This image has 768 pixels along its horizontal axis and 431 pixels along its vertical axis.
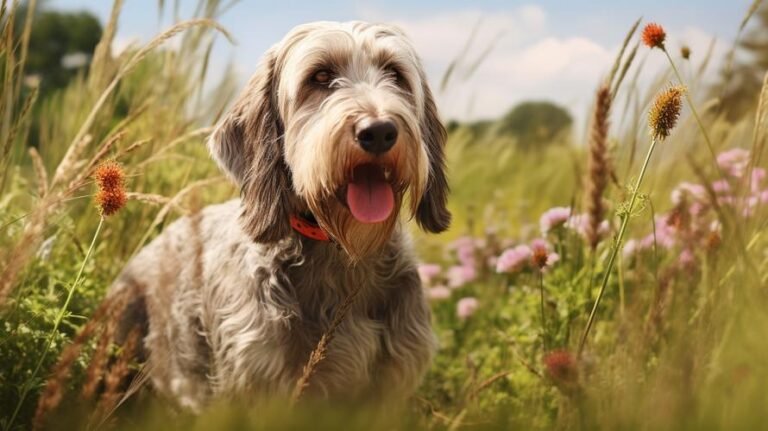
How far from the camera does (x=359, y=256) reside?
361cm

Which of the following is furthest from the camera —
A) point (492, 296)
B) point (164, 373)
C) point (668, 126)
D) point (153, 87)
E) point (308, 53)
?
point (492, 296)

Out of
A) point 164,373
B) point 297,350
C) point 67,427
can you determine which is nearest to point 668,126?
point 297,350

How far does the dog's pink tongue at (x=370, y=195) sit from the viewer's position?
3.38 m

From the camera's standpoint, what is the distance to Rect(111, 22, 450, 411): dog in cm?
339

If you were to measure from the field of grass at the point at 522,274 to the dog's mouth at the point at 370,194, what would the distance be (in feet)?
2.29

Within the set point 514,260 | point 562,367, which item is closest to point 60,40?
point 514,260

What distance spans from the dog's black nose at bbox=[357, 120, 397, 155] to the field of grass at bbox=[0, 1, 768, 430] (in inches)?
26.8

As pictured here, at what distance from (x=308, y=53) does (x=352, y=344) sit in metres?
1.28

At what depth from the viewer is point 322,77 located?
11.8 feet

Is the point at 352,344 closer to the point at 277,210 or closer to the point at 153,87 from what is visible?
the point at 277,210

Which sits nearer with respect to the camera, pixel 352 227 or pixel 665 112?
pixel 665 112

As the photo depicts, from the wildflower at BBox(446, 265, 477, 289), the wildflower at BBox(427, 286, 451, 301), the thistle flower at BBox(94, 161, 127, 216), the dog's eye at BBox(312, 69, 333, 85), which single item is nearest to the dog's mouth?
the dog's eye at BBox(312, 69, 333, 85)

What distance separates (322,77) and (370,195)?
597 millimetres

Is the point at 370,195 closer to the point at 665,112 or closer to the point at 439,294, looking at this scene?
the point at 665,112
